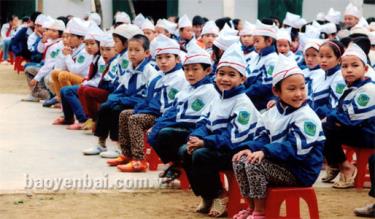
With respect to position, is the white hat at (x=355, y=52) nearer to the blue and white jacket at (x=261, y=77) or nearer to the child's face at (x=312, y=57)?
the child's face at (x=312, y=57)

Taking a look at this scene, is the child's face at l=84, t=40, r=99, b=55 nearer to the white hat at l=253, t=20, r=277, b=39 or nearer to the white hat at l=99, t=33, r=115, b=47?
the white hat at l=99, t=33, r=115, b=47

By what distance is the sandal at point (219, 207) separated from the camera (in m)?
5.93

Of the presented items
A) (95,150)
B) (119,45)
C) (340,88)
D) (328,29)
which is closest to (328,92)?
(340,88)

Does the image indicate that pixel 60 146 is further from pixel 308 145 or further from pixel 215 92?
pixel 308 145

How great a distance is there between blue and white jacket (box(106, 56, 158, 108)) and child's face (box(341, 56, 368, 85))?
1889 millimetres

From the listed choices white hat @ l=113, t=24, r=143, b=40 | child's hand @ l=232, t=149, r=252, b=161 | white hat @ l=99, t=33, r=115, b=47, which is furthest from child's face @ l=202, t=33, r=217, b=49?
child's hand @ l=232, t=149, r=252, b=161

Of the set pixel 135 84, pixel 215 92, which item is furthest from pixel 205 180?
pixel 135 84

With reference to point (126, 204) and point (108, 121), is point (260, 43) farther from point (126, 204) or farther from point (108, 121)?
point (126, 204)

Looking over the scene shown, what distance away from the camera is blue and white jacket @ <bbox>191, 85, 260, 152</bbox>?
5680mm

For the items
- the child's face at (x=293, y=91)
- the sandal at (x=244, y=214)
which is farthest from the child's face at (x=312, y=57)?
the sandal at (x=244, y=214)

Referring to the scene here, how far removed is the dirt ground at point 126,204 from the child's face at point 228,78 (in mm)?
1001

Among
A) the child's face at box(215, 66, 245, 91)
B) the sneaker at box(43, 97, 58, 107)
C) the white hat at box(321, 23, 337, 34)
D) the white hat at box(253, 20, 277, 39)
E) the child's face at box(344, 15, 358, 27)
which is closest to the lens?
the child's face at box(215, 66, 245, 91)

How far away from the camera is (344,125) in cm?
690

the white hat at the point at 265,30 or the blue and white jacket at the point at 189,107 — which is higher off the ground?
the white hat at the point at 265,30
